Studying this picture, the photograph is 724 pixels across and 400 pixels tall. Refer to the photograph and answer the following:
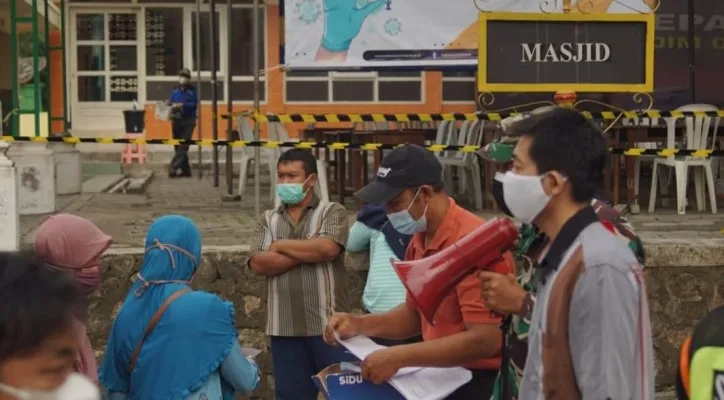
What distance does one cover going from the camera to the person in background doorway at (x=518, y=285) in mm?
3734

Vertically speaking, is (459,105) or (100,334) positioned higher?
(459,105)

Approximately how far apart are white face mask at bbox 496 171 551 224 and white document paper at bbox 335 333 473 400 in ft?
3.43

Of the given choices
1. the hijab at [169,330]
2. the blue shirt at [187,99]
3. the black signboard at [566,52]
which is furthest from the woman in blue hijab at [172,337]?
the blue shirt at [187,99]

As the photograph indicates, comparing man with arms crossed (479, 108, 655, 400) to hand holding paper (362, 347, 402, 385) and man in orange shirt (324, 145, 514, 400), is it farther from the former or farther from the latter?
hand holding paper (362, 347, 402, 385)

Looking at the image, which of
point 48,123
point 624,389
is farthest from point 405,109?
point 624,389

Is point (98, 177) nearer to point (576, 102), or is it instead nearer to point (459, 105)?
point (459, 105)

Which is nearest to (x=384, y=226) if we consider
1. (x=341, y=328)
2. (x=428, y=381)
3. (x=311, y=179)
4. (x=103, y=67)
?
(x=311, y=179)

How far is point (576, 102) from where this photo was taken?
10602 millimetres

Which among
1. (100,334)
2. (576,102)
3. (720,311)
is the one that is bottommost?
(100,334)

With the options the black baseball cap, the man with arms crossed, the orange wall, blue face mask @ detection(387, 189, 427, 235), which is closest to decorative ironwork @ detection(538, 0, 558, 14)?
the black baseball cap

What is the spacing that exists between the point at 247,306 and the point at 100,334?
991 mm

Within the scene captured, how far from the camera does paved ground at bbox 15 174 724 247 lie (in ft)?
30.7

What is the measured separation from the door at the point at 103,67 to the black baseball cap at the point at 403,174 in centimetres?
1987

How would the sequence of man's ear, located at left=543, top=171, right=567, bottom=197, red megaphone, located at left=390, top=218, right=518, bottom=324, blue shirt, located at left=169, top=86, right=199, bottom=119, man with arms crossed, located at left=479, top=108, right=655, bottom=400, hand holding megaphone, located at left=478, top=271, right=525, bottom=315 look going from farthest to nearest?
blue shirt, located at left=169, top=86, right=199, bottom=119 → red megaphone, located at left=390, top=218, right=518, bottom=324 → hand holding megaphone, located at left=478, top=271, right=525, bottom=315 → man's ear, located at left=543, top=171, right=567, bottom=197 → man with arms crossed, located at left=479, top=108, right=655, bottom=400
